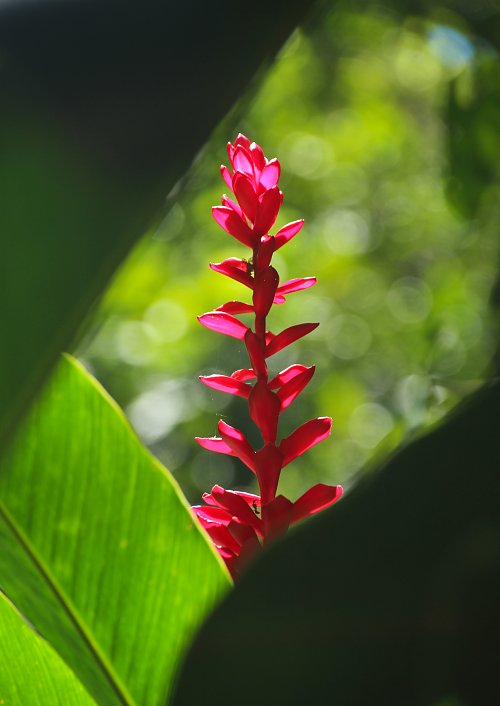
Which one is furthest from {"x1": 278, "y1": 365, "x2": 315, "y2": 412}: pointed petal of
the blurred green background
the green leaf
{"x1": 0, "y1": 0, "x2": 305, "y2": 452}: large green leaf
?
the blurred green background

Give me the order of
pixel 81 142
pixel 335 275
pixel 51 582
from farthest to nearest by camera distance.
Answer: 1. pixel 335 275
2. pixel 51 582
3. pixel 81 142

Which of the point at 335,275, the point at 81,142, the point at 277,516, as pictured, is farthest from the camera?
the point at 335,275

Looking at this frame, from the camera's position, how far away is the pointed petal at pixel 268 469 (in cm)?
39

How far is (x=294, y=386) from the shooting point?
42cm

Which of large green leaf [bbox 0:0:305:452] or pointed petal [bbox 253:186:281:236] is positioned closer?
large green leaf [bbox 0:0:305:452]

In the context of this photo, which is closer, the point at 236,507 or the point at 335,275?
the point at 236,507

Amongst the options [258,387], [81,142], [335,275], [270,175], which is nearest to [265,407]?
[258,387]

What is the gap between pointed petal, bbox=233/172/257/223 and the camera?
1.36ft

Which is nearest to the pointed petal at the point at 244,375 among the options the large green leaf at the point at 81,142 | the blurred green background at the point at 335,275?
the large green leaf at the point at 81,142

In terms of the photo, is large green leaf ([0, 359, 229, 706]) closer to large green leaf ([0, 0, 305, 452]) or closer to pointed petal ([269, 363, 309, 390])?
pointed petal ([269, 363, 309, 390])

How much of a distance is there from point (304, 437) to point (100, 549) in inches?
5.4

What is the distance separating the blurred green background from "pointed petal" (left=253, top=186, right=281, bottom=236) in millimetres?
1160

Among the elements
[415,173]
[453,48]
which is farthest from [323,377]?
[453,48]

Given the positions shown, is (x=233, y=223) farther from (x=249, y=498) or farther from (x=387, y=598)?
(x=387, y=598)
